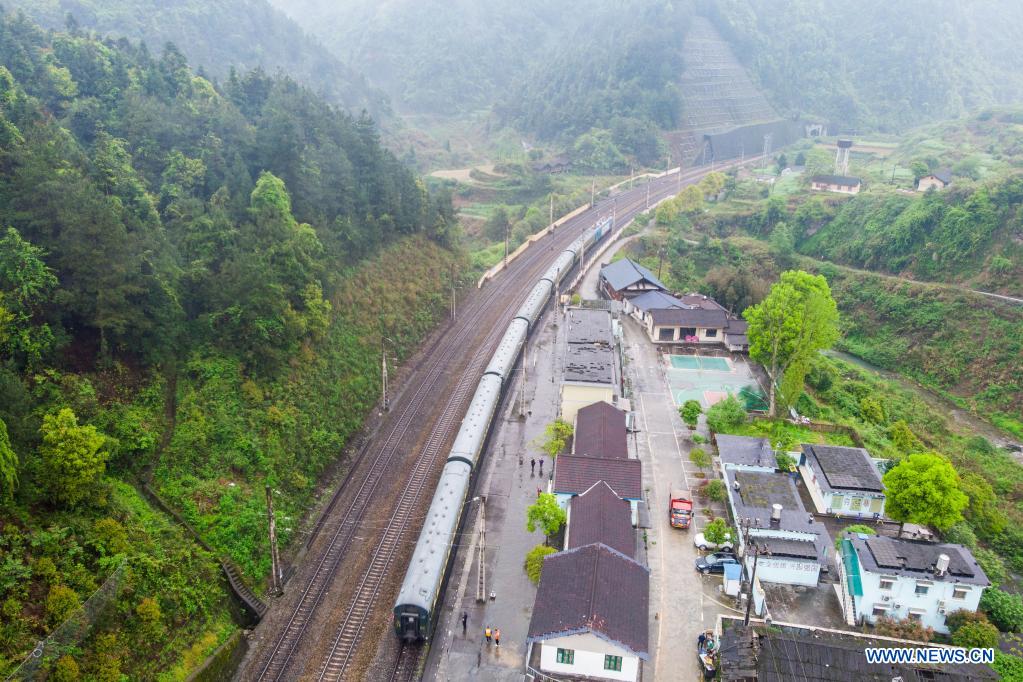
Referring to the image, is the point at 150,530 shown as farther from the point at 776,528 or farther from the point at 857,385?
the point at 857,385

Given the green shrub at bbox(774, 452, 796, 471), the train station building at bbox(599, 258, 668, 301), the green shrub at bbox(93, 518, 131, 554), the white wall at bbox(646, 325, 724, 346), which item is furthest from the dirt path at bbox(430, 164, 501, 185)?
the green shrub at bbox(93, 518, 131, 554)

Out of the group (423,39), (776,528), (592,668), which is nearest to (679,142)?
(423,39)

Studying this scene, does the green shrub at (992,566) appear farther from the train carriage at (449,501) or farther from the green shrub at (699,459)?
the train carriage at (449,501)

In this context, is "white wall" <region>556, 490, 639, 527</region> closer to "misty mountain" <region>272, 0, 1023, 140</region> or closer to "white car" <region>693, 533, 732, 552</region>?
"white car" <region>693, 533, 732, 552</region>

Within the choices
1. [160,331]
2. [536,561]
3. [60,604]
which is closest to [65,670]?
[60,604]

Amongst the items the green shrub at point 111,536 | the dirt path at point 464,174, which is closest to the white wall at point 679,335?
the green shrub at point 111,536
